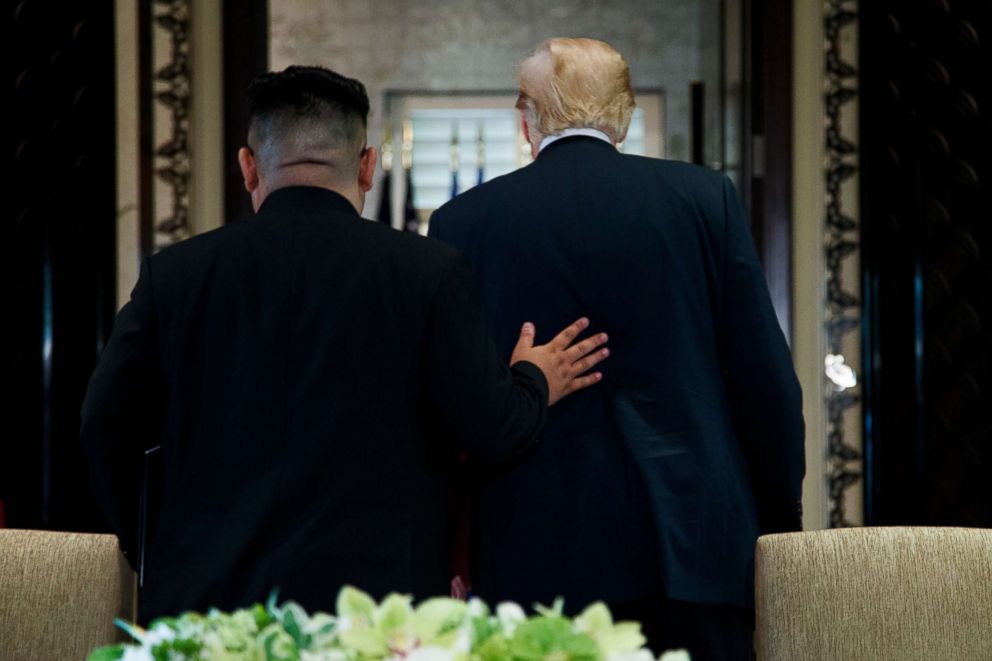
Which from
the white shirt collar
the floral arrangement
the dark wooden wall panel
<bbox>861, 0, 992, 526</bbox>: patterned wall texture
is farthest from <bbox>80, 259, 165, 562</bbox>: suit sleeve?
<bbox>861, 0, 992, 526</bbox>: patterned wall texture

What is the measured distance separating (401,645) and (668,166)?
1.62 m

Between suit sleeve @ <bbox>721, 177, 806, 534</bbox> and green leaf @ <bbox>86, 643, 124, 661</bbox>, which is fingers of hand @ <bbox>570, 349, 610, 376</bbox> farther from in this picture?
green leaf @ <bbox>86, 643, 124, 661</bbox>

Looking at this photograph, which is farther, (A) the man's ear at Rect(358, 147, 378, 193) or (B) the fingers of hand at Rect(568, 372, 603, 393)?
(B) the fingers of hand at Rect(568, 372, 603, 393)

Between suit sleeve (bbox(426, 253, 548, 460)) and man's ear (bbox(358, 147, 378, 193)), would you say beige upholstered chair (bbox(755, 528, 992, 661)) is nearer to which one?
suit sleeve (bbox(426, 253, 548, 460))

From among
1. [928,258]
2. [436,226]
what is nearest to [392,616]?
[436,226]

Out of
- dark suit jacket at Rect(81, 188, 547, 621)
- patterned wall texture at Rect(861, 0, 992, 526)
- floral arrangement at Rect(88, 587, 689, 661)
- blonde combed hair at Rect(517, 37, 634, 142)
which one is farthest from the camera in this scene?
patterned wall texture at Rect(861, 0, 992, 526)

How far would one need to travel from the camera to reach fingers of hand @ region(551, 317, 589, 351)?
7.62 ft

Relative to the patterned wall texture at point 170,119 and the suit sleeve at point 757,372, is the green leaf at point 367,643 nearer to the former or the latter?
the suit sleeve at point 757,372

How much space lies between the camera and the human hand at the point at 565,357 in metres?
2.29

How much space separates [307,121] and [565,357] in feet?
1.82

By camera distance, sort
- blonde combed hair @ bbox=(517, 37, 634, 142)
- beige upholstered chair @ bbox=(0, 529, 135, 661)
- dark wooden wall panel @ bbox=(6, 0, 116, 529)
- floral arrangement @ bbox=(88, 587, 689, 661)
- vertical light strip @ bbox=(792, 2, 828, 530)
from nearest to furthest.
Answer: floral arrangement @ bbox=(88, 587, 689, 661) < beige upholstered chair @ bbox=(0, 529, 135, 661) < blonde combed hair @ bbox=(517, 37, 634, 142) < dark wooden wall panel @ bbox=(6, 0, 116, 529) < vertical light strip @ bbox=(792, 2, 828, 530)

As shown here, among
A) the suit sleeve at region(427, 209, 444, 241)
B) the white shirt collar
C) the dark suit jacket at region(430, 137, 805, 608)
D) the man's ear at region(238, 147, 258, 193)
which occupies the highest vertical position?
the white shirt collar

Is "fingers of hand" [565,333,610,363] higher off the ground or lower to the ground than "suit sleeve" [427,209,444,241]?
lower

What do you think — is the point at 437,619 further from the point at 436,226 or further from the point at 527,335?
the point at 436,226
